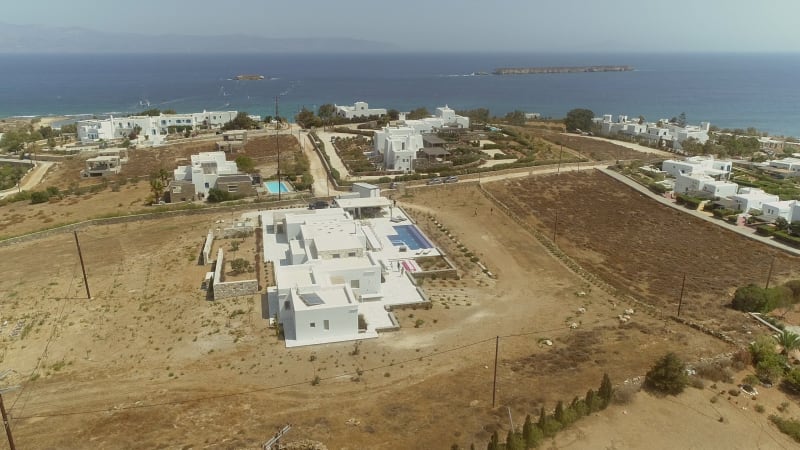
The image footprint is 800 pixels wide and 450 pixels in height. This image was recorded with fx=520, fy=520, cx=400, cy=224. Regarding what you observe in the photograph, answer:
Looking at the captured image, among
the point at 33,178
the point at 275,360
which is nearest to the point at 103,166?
the point at 33,178

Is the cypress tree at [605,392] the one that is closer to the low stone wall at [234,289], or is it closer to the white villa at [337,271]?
the white villa at [337,271]

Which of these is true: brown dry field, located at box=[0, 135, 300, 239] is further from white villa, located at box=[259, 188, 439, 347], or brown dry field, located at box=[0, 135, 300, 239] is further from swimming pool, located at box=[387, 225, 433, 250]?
swimming pool, located at box=[387, 225, 433, 250]

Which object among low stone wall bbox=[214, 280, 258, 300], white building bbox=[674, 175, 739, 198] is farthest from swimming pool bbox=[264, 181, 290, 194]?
white building bbox=[674, 175, 739, 198]

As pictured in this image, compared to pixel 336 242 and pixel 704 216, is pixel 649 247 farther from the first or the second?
pixel 336 242

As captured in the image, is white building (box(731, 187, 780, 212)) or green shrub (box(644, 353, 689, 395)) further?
white building (box(731, 187, 780, 212))

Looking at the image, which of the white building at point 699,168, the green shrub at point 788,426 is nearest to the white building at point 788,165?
the white building at point 699,168
